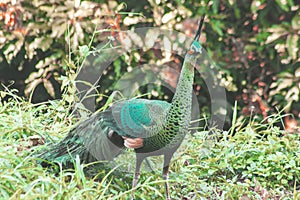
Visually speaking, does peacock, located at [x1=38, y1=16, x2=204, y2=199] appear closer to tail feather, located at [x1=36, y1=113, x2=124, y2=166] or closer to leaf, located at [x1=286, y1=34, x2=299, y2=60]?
tail feather, located at [x1=36, y1=113, x2=124, y2=166]

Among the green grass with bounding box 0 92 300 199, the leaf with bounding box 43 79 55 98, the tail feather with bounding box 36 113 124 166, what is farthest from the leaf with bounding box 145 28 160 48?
the tail feather with bounding box 36 113 124 166

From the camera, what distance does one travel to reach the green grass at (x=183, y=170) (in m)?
2.81

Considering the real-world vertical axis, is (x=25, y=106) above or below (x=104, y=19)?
below

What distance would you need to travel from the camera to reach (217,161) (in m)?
3.61

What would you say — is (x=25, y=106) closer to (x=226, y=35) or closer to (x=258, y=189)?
(x=258, y=189)

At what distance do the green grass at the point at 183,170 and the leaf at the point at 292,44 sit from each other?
1161mm

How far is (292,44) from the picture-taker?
16.1ft

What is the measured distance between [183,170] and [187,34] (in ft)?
7.01

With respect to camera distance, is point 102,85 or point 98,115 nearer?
point 98,115

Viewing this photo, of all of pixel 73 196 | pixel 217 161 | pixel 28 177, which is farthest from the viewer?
pixel 217 161

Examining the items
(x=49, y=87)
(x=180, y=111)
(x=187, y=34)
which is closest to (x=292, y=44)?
(x=187, y=34)

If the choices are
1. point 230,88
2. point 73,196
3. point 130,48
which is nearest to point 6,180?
point 73,196

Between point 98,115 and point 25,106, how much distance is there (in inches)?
45.8

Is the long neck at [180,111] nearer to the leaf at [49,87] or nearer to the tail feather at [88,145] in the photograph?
the tail feather at [88,145]
